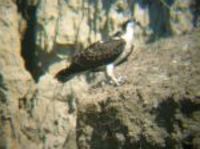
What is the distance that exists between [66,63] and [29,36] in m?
1.00

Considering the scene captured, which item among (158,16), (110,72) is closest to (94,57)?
(110,72)

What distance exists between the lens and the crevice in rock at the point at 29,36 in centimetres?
929

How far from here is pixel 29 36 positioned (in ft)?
30.9

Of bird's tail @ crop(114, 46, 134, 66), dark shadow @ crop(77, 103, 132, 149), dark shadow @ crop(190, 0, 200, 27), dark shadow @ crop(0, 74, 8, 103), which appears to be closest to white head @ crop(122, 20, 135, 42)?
bird's tail @ crop(114, 46, 134, 66)

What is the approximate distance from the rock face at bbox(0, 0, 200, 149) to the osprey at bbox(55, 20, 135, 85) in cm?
23

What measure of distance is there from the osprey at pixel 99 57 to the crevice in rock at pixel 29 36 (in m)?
1.52

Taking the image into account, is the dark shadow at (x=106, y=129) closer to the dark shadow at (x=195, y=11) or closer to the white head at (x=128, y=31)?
the white head at (x=128, y=31)

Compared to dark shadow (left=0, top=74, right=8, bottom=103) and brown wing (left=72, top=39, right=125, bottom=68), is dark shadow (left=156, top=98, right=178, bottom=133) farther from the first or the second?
dark shadow (left=0, top=74, right=8, bottom=103)

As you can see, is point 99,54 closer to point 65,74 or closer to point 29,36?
point 65,74

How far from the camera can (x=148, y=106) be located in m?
6.22

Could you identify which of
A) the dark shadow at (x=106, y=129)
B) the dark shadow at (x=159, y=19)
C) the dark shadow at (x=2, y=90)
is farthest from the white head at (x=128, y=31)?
the dark shadow at (x=2, y=90)

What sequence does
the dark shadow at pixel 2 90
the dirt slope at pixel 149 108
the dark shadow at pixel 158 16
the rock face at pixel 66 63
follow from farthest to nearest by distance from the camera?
1. the dark shadow at pixel 158 16
2. the dark shadow at pixel 2 90
3. the rock face at pixel 66 63
4. the dirt slope at pixel 149 108

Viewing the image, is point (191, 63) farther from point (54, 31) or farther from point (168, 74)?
point (54, 31)

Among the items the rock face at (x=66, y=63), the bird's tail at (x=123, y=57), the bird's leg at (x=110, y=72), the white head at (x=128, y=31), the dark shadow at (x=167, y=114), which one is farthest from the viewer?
the white head at (x=128, y=31)
